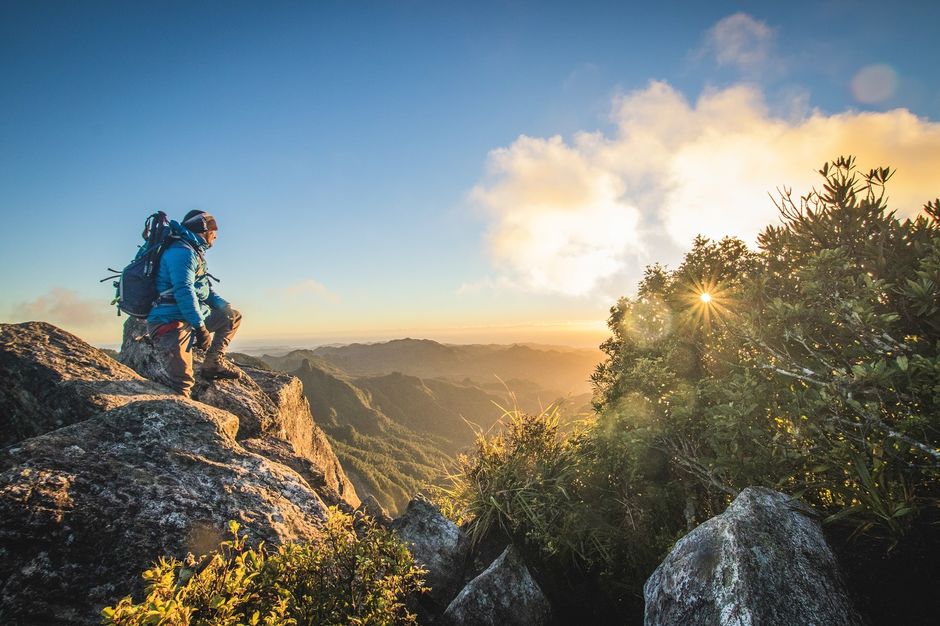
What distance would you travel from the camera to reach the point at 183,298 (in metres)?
7.30

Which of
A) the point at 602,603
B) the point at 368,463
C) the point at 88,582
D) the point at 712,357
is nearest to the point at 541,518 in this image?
the point at 602,603

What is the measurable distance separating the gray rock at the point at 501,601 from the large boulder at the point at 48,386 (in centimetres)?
598

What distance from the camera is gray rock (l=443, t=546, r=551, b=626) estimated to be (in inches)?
191

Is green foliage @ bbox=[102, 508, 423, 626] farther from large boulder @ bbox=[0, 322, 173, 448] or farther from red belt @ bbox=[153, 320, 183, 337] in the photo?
red belt @ bbox=[153, 320, 183, 337]

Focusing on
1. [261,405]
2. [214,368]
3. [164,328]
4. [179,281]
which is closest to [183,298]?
[179,281]

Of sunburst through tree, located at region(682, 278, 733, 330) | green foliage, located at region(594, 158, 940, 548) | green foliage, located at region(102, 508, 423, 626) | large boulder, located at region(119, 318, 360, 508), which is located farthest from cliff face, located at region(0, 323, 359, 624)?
sunburst through tree, located at region(682, 278, 733, 330)

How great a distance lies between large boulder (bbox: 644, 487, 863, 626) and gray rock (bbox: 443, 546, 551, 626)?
186 centimetres

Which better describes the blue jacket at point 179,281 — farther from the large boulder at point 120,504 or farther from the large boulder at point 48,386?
the large boulder at point 120,504

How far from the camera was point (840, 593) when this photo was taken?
3.28 meters

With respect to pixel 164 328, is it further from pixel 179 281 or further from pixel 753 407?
pixel 753 407

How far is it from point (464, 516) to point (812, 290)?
658cm

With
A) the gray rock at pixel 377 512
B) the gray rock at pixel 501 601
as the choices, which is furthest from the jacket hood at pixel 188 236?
the gray rock at pixel 501 601

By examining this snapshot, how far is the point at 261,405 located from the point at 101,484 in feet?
16.6

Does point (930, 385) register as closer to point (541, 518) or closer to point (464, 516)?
point (541, 518)
